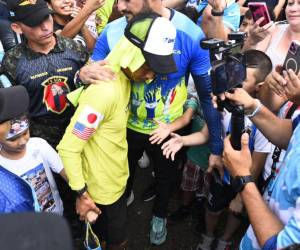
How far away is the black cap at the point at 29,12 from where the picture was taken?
254 cm

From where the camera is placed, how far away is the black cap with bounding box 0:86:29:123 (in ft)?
6.14

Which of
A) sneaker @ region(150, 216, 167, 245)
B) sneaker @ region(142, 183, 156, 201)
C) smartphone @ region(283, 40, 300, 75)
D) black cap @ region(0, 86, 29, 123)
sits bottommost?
sneaker @ region(142, 183, 156, 201)

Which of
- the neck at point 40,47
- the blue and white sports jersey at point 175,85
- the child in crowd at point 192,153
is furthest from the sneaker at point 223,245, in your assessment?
the neck at point 40,47

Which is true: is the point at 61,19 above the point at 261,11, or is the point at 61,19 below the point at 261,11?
below

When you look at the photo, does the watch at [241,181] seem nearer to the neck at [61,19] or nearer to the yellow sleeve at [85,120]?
the yellow sleeve at [85,120]

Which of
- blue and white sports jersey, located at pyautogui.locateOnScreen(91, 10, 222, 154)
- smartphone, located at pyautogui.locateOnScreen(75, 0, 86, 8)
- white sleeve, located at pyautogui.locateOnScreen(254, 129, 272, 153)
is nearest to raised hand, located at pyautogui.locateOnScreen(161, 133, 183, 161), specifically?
blue and white sports jersey, located at pyautogui.locateOnScreen(91, 10, 222, 154)

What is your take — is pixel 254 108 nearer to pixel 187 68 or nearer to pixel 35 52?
pixel 187 68

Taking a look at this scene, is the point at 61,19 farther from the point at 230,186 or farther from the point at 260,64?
the point at 230,186

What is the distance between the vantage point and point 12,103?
1.90 metres

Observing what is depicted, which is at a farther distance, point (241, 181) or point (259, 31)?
point (259, 31)

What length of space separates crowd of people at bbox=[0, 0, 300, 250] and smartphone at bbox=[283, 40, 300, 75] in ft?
0.04

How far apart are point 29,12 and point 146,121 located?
1161 mm

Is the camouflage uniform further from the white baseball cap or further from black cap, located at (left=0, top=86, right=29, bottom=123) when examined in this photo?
the white baseball cap

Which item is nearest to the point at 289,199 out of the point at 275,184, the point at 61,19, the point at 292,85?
the point at 275,184
